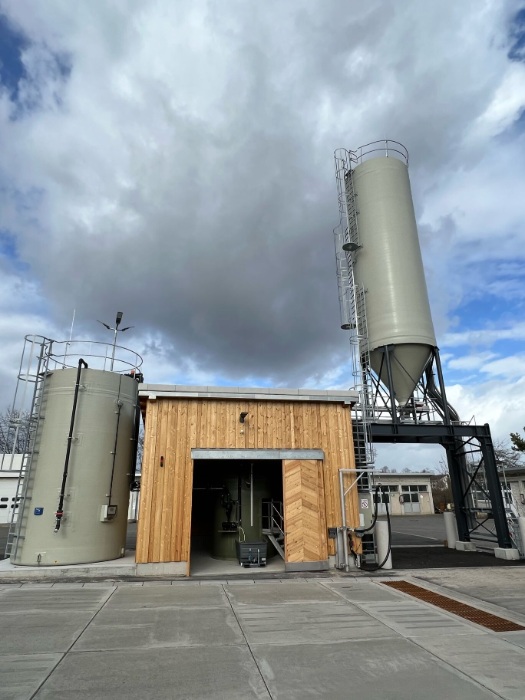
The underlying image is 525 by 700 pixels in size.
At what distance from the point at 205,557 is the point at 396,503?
3600 centimetres

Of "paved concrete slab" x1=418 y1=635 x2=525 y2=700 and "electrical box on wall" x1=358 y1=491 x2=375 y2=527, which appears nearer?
"paved concrete slab" x1=418 y1=635 x2=525 y2=700

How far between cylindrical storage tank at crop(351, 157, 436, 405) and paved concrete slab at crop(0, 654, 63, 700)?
44.4ft

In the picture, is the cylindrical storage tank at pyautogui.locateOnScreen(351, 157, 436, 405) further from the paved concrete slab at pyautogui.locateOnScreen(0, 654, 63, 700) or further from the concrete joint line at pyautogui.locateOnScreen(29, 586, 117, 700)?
the paved concrete slab at pyautogui.locateOnScreen(0, 654, 63, 700)

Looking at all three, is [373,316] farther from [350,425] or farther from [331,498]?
[331,498]

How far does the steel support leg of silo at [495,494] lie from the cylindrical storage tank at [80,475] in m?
12.5

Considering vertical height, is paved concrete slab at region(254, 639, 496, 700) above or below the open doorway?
below

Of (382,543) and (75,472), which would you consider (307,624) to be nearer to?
(382,543)

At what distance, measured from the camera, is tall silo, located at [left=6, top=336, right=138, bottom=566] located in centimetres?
1207

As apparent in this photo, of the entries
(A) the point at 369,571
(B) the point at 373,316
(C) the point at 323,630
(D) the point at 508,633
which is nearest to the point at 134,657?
(C) the point at 323,630

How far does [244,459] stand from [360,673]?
313 inches

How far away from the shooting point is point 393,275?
1655cm

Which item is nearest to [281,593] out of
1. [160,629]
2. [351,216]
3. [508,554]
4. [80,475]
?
[160,629]

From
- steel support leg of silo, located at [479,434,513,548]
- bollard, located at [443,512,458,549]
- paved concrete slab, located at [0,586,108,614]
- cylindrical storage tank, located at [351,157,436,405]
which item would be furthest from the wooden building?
bollard, located at [443,512,458,549]

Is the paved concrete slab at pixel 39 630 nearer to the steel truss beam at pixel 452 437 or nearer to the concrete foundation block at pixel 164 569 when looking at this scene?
the concrete foundation block at pixel 164 569
